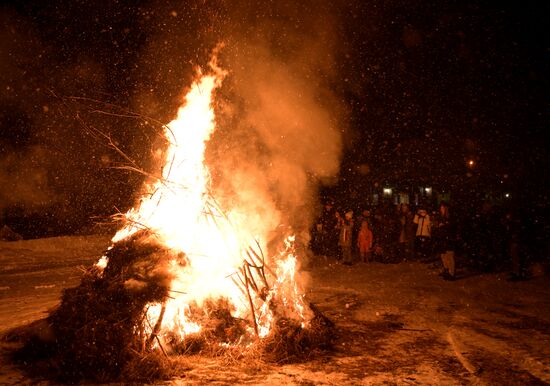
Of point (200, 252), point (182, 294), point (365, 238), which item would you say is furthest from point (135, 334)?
point (365, 238)

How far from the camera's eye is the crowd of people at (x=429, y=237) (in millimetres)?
10141

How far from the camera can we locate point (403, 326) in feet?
22.0

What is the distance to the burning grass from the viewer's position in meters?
4.79

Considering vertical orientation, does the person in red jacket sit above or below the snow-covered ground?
above

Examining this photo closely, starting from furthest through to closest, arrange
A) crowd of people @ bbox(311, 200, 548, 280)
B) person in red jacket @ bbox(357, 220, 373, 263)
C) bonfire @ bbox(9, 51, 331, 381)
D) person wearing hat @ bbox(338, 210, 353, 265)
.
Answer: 1. person in red jacket @ bbox(357, 220, 373, 263)
2. person wearing hat @ bbox(338, 210, 353, 265)
3. crowd of people @ bbox(311, 200, 548, 280)
4. bonfire @ bbox(9, 51, 331, 381)

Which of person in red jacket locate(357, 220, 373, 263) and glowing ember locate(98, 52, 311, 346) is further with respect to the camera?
person in red jacket locate(357, 220, 373, 263)

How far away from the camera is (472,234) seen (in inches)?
448

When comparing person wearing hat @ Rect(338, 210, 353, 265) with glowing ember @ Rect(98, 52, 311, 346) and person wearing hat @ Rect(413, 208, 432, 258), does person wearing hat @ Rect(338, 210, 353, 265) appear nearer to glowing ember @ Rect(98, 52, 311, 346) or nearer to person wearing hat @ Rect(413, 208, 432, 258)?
person wearing hat @ Rect(413, 208, 432, 258)

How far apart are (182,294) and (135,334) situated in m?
0.86

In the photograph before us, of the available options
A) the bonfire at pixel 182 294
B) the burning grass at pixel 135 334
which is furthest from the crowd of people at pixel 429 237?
the burning grass at pixel 135 334

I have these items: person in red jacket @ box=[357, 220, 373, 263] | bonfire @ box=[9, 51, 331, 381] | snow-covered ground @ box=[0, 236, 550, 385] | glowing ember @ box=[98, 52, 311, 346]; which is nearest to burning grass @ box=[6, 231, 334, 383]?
bonfire @ box=[9, 51, 331, 381]

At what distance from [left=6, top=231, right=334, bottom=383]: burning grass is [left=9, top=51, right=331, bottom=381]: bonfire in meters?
0.01

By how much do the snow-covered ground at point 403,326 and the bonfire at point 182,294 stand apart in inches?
15.9

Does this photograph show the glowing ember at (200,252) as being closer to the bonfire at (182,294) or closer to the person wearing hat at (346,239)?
the bonfire at (182,294)
